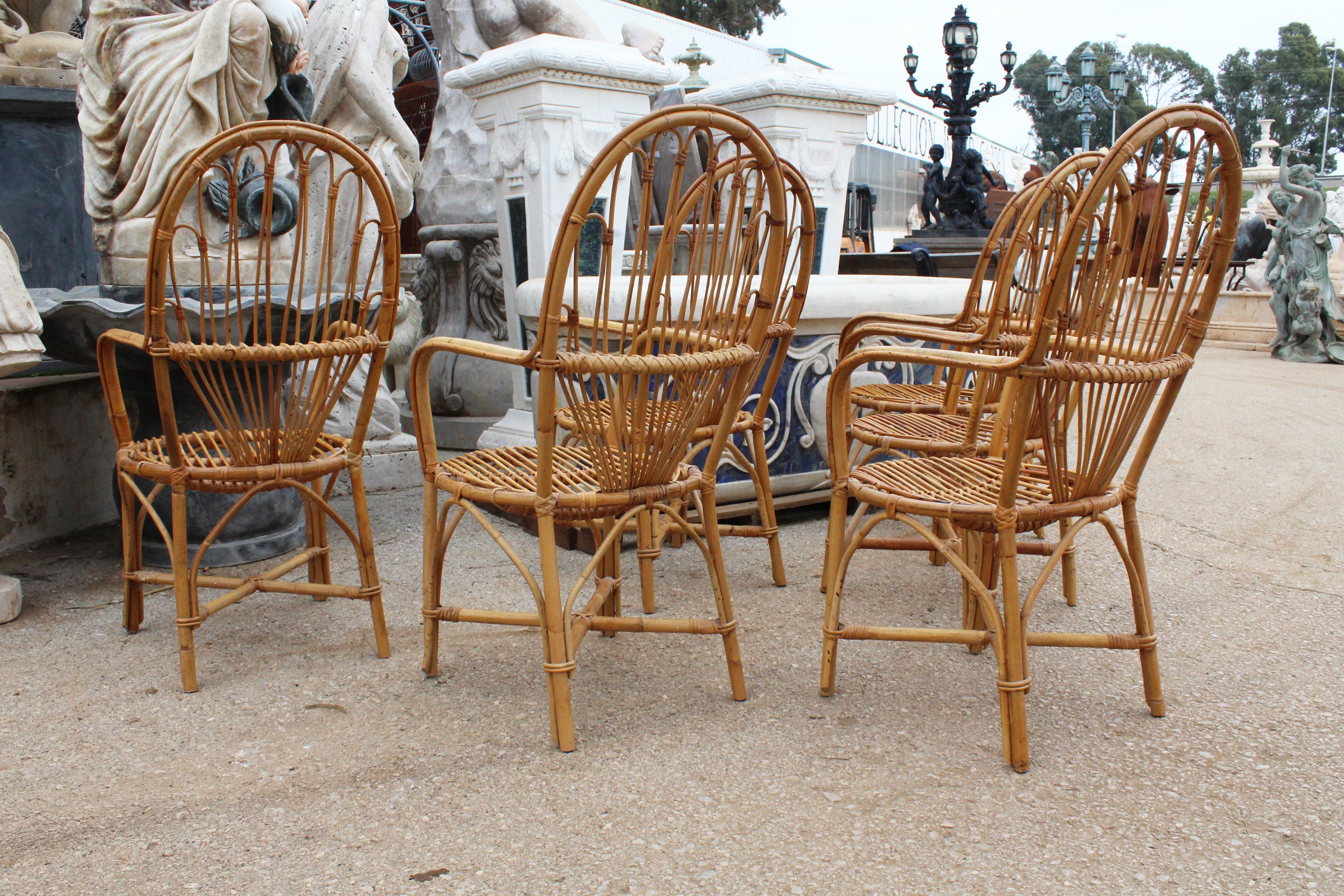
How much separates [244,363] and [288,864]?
41.7 inches

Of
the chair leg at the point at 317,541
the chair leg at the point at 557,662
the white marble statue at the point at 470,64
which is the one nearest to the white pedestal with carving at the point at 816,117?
the white marble statue at the point at 470,64

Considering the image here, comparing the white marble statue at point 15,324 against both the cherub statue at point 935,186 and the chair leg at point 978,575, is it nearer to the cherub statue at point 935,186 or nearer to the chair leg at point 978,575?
the chair leg at point 978,575

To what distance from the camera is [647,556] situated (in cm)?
264

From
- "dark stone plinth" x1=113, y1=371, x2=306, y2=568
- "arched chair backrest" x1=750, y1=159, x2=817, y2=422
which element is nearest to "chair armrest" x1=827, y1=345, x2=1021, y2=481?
"arched chair backrest" x1=750, y1=159, x2=817, y2=422

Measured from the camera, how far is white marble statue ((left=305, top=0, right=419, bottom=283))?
15.6 feet

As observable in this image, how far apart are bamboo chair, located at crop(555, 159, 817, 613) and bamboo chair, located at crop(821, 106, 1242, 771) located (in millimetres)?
360

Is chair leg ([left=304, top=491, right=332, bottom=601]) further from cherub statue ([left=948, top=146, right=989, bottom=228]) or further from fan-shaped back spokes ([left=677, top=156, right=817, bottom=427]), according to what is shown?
cherub statue ([left=948, top=146, right=989, bottom=228])

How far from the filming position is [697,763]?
6.32 ft

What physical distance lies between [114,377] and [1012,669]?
1.92 metres

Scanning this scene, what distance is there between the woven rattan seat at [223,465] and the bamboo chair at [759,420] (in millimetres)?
518

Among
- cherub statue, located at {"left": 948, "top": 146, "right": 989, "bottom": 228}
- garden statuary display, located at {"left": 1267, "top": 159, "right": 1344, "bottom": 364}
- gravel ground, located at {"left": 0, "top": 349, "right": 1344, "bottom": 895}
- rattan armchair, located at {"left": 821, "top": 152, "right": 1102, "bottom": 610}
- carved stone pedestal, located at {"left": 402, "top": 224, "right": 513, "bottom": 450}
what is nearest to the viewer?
gravel ground, located at {"left": 0, "top": 349, "right": 1344, "bottom": 895}

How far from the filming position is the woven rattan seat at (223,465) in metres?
2.23

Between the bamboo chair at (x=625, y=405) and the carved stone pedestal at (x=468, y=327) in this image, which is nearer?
the bamboo chair at (x=625, y=405)

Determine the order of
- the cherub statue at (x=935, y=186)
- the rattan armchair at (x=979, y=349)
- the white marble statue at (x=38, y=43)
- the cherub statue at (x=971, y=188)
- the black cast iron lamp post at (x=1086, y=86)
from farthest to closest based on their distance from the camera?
the black cast iron lamp post at (x=1086, y=86)
the cherub statue at (x=935, y=186)
the cherub statue at (x=971, y=188)
the white marble statue at (x=38, y=43)
the rattan armchair at (x=979, y=349)
